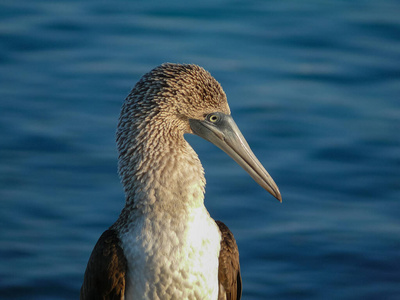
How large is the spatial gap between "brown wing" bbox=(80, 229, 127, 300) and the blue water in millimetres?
2600

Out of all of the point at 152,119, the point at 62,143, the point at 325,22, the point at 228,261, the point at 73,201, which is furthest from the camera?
the point at 325,22

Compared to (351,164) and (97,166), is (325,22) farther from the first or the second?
(97,166)

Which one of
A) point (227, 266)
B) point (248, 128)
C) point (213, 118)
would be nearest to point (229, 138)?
point (213, 118)

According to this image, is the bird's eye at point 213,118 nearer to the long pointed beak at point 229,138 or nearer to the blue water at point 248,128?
the long pointed beak at point 229,138

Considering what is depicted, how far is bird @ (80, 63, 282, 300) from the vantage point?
174 inches

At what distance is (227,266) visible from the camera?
15.6 feet

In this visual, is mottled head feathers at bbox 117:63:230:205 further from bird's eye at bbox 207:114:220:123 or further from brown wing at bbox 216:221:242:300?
brown wing at bbox 216:221:242:300

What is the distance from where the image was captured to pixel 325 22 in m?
11.2

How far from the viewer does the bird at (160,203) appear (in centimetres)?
443

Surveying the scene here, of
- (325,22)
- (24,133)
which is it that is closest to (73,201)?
(24,133)

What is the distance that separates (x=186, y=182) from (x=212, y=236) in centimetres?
34

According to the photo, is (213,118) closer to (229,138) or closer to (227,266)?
(229,138)

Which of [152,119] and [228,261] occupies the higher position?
[152,119]

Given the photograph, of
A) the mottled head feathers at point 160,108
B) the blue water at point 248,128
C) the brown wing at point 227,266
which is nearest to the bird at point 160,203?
the mottled head feathers at point 160,108
